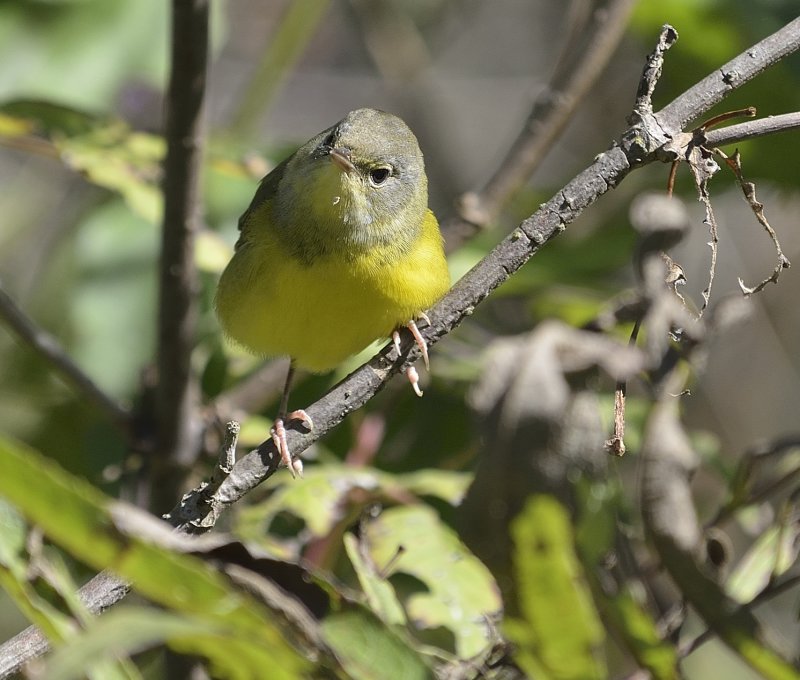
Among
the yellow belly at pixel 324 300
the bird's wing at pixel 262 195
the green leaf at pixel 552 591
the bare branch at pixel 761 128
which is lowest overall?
the green leaf at pixel 552 591

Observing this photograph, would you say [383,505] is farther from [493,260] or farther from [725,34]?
[725,34]

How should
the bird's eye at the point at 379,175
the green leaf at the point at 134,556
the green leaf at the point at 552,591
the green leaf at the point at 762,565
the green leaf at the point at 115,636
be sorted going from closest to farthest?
the green leaf at the point at 115,636 < the green leaf at the point at 134,556 < the green leaf at the point at 552,591 < the green leaf at the point at 762,565 < the bird's eye at the point at 379,175

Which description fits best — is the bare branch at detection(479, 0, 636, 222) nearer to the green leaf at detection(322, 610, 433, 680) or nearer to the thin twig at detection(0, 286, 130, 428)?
the thin twig at detection(0, 286, 130, 428)

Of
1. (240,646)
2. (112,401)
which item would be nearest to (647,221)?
(240,646)

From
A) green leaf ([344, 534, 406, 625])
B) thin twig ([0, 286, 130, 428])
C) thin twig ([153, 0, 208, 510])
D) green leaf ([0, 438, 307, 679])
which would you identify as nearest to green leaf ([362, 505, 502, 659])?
green leaf ([344, 534, 406, 625])

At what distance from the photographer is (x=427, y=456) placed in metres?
3.25

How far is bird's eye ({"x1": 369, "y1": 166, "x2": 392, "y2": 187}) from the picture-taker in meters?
3.20

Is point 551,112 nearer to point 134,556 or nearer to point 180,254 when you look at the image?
point 180,254

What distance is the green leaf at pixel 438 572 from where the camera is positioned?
212 centimetres

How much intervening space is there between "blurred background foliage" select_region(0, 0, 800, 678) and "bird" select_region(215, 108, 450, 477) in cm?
17

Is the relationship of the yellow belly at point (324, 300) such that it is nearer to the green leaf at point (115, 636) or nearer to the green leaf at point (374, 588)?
the green leaf at point (374, 588)

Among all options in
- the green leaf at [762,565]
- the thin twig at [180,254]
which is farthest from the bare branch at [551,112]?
the green leaf at [762,565]

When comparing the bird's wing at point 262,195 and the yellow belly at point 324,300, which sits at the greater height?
the bird's wing at point 262,195

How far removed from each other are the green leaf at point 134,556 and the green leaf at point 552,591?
0.28 metres
